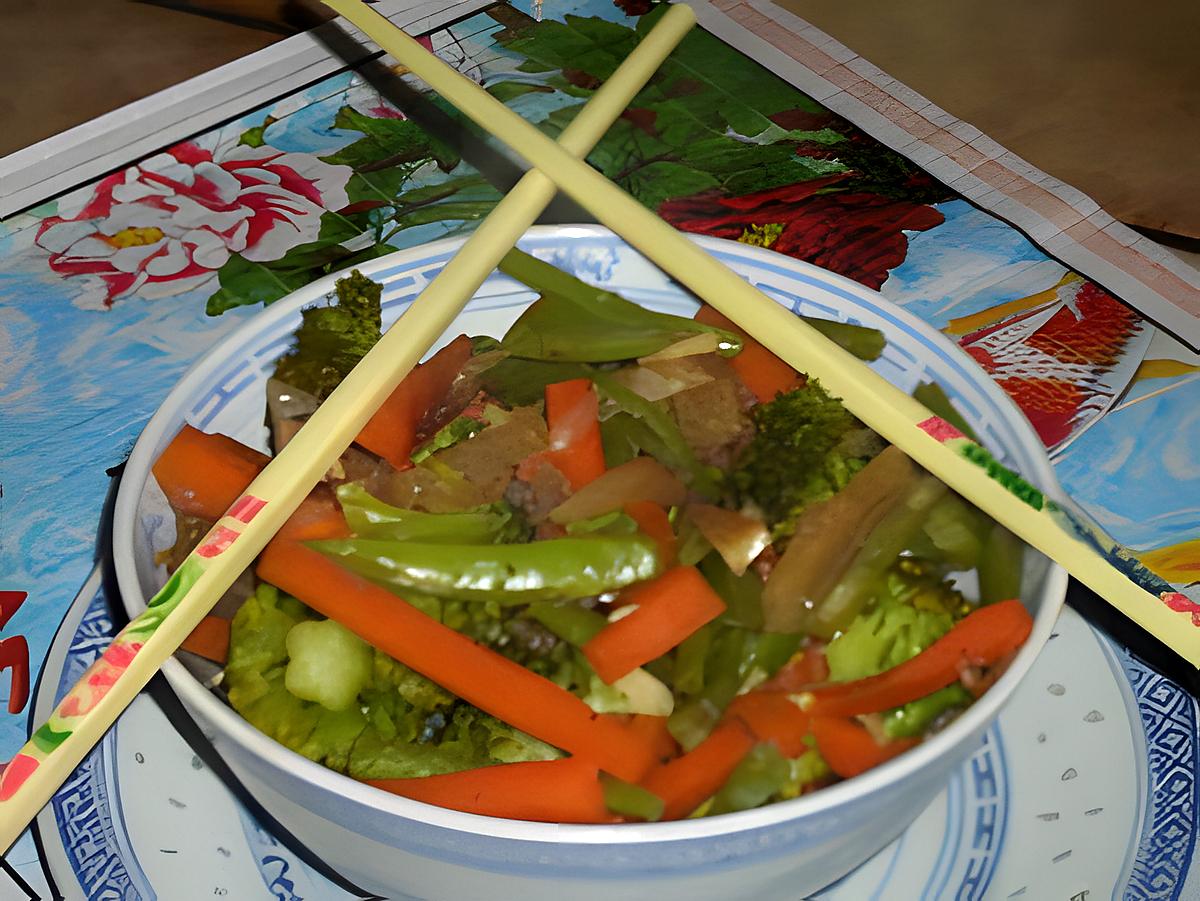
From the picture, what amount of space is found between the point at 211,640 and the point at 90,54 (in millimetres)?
1054

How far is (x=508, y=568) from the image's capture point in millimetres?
602

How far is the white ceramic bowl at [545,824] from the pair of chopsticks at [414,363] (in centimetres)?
2

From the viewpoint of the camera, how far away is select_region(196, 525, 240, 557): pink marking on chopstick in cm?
56

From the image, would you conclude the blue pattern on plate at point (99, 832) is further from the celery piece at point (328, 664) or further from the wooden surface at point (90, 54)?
the wooden surface at point (90, 54)

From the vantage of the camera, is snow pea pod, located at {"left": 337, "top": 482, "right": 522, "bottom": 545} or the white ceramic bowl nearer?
the white ceramic bowl

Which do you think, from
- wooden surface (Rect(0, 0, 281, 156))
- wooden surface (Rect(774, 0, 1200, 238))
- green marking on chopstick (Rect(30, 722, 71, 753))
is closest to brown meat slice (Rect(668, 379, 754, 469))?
green marking on chopstick (Rect(30, 722, 71, 753))

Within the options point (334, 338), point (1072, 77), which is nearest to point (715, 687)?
point (334, 338)

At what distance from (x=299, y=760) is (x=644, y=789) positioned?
0.15 metres

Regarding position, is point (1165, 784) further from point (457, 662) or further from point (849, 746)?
point (457, 662)

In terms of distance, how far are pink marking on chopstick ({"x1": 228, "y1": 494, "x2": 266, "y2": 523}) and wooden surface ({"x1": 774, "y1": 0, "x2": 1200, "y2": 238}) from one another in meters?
0.98

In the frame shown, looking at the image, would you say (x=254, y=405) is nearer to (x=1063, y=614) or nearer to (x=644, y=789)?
(x=644, y=789)

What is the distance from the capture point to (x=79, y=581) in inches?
30.9

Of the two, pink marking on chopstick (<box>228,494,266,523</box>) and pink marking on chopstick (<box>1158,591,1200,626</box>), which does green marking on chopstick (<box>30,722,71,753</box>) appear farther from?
pink marking on chopstick (<box>1158,591,1200,626</box>)

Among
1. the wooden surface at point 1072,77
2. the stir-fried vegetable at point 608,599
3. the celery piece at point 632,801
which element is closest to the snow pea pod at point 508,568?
the stir-fried vegetable at point 608,599
